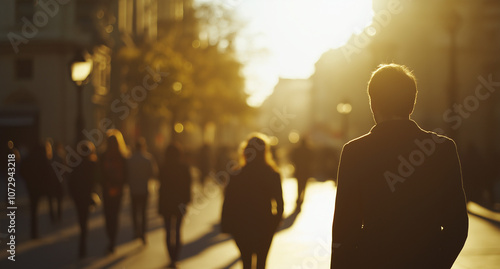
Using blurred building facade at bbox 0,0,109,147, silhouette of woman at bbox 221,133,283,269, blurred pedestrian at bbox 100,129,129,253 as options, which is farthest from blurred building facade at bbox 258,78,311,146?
silhouette of woman at bbox 221,133,283,269

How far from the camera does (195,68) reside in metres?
40.2

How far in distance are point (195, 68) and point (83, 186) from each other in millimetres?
28793

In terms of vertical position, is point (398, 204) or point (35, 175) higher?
point (398, 204)

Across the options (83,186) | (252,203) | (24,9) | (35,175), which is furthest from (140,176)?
(24,9)

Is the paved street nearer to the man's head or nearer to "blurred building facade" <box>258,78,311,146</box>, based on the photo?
the man's head

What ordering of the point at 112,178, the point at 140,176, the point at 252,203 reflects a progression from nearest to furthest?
the point at 252,203 < the point at 112,178 < the point at 140,176

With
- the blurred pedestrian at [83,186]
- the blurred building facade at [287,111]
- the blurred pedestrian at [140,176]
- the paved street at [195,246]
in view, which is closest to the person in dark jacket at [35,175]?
the paved street at [195,246]

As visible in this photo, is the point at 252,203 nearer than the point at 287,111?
Yes

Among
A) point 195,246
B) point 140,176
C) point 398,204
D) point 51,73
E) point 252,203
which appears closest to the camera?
point 398,204

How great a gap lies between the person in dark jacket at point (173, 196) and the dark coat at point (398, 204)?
7.70 metres

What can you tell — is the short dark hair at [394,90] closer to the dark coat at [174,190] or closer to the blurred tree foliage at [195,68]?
the dark coat at [174,190]

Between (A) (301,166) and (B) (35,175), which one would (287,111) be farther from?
(B) (35,175)

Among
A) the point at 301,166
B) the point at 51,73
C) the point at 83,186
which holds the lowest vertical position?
the point at 301,166

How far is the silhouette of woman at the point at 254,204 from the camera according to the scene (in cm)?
737
